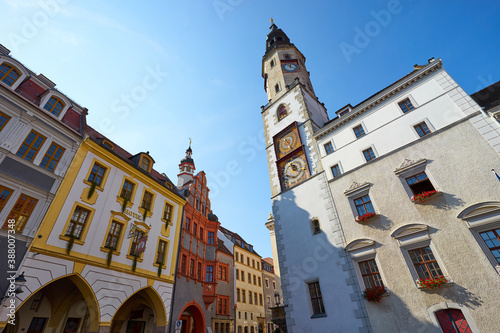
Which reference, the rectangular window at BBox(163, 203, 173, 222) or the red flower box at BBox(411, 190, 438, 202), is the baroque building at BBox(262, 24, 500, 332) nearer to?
the red flower box at BBox(411, 190, 438, 202)

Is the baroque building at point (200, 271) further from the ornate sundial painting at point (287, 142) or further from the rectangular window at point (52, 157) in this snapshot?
the rectangular window at point (52, 157)

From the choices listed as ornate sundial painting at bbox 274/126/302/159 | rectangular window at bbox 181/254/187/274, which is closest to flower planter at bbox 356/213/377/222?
ornate sundial painting at bbox 274/126/302/159

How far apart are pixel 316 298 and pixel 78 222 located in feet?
51.7

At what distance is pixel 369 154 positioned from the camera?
656 inches

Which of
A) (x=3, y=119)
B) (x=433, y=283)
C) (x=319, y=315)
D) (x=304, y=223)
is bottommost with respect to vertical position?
(x=319, y=315)

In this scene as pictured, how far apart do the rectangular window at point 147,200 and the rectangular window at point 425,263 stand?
60.8ft

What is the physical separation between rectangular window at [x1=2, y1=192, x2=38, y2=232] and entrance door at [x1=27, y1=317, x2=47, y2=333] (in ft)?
24.8

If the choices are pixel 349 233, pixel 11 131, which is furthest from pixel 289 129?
pixel 11 131

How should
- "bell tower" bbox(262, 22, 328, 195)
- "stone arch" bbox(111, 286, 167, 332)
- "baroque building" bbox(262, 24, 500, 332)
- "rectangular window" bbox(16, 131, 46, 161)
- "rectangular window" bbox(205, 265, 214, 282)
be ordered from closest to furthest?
"baroque building" bbox(262, 24, 500, 332) < "rectangular window" bbox(16, 131, 46, 161) < "stone arch" bbox(111, 286, 167, 332) < "bell tower" bbox(262, 22, 328, 195) < "rectangular window" bbox(205, 265, 214, 282)

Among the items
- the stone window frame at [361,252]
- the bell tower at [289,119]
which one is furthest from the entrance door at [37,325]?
the stone window frame at [361,252]

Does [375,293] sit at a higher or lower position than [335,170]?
lower

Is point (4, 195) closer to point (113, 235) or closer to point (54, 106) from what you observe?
point (113, 235)

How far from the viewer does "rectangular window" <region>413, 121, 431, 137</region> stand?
1464cm

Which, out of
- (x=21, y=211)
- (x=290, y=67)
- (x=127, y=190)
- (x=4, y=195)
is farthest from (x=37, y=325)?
(x=290, y=67)
